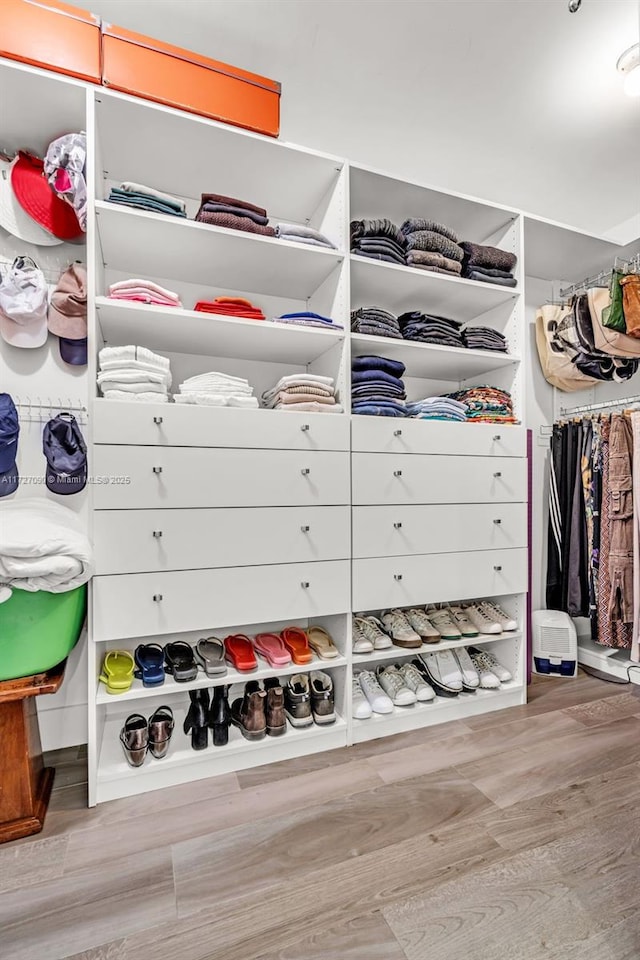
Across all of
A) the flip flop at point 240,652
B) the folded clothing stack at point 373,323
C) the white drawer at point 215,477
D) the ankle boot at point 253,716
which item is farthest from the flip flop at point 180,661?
the folded clothing stack at point 373,323

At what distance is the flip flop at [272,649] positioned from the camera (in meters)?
1.79

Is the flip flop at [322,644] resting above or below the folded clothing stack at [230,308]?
below

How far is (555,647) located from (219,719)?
5.98 ft

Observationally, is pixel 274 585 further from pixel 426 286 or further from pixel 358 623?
pixel 426 286

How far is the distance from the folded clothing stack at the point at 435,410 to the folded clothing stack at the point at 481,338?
0.32 metres

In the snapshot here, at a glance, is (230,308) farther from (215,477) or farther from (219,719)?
(219,719)

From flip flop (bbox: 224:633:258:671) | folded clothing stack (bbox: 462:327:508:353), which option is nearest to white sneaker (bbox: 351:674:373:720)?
flip flop (bbox: 224:633:258:671)

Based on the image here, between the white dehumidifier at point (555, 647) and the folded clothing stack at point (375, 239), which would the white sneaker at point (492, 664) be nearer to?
the white dehumidifier at point (555, 647)

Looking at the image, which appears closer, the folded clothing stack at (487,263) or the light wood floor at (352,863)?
the light wood floor at (352,863)

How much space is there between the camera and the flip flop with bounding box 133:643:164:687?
1618 mm

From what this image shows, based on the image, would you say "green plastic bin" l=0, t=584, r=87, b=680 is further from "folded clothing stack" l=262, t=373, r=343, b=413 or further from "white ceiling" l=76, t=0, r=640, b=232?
"white ceiling" l=76, t=0, r=640, b=232

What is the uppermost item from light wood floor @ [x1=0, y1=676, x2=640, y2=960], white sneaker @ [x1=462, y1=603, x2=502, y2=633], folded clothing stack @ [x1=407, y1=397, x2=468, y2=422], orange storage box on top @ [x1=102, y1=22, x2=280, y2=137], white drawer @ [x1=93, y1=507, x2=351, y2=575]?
orange storage box on top @ [x1=102, y1=22, x2=280, y2=137]

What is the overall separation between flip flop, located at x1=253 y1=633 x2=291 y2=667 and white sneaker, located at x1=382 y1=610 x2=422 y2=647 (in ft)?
1.61

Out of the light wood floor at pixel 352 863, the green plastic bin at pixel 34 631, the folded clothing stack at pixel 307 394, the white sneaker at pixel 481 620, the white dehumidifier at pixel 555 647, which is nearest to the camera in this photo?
the light wood floor at pixel 352 863
